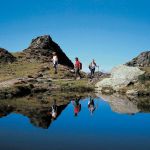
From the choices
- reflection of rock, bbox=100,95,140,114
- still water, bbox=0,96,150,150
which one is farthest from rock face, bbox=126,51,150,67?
still water, bbox=0,96,150,150

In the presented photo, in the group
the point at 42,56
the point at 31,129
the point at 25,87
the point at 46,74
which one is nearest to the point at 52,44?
the point at 42,56

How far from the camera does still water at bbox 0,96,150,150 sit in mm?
13820

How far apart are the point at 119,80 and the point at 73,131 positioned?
35026 mm

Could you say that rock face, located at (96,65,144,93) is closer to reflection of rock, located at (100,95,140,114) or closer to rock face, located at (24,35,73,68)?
reflection of rock, located at (100,95,140,114)

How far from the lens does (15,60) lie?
7638 centimetres

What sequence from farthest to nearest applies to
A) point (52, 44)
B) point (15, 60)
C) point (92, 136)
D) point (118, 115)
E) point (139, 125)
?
1. point (52, 44)
2. point (15, 60)
3. point (118, 115)
4. point (139, 125)
5. point (92, 136)

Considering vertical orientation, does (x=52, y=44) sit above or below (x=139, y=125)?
above

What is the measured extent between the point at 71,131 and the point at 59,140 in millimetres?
2250

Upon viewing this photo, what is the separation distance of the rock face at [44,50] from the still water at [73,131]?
5580 cm

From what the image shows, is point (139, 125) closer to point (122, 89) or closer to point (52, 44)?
point (122, 89)

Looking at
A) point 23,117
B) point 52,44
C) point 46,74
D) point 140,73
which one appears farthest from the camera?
point 52,44

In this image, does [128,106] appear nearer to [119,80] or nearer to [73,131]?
[73,131]

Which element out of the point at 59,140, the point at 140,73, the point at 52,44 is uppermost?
the point at 52,44

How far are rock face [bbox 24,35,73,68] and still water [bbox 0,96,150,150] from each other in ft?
183
